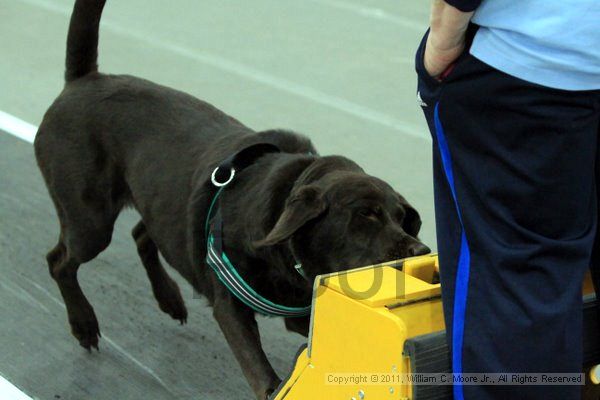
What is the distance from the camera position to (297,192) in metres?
2.73

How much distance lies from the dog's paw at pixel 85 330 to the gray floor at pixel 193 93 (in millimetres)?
47

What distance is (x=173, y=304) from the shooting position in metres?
3.80

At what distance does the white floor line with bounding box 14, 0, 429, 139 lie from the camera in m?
5.73

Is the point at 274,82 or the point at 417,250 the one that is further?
the point at 274,82

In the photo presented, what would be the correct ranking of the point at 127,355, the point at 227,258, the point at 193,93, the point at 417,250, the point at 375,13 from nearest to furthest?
the point at 417,250, the point at 227,258, the point at 127,355, the point at 193,93, the point at 375,13

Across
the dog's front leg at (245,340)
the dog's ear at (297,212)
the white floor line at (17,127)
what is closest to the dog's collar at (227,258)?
the dog's front leg at (245,340)

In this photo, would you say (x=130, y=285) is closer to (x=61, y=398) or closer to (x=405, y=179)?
(x=61, y=398)

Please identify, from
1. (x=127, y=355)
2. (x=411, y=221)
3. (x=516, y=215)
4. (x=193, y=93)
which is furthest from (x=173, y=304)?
(x=193, y=93)

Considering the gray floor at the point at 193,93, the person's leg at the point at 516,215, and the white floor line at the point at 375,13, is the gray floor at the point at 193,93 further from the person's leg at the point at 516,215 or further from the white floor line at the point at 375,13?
the person's leg at the point at 516,215

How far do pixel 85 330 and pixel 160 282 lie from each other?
373 mm

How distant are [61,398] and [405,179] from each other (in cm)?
226

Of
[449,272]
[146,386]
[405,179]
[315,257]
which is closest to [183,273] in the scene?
[146,386]

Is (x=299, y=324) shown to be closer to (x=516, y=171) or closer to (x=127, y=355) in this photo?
(x=127, y=355)

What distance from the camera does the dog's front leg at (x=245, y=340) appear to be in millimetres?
2883
